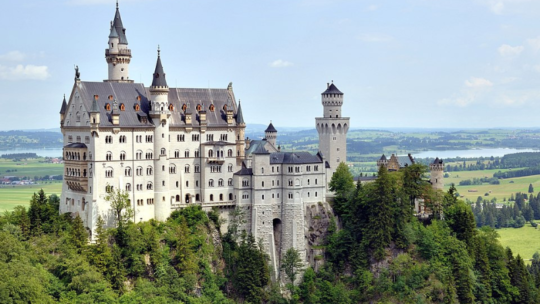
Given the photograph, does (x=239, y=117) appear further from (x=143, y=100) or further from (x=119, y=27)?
(x=119, y=27)

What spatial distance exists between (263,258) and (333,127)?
28278 millimetres

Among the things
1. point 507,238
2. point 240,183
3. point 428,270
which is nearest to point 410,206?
point 428,270

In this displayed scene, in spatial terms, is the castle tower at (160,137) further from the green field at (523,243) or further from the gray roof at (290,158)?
the green field at (523,243)

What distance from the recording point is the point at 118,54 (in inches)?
4326

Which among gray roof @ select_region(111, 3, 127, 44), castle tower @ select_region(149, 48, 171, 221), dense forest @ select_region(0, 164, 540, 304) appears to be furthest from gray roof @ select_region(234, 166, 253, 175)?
gray roof @ select_region(111, 3, 127, 44)

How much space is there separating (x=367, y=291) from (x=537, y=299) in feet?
92.7

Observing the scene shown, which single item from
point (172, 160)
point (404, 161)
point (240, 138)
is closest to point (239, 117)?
point (240, 138)

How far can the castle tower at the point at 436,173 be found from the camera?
4796 inches

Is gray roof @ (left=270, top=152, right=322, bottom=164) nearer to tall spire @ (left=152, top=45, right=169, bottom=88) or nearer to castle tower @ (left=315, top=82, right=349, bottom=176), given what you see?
castle tower @ (left=315, top=82, right=349, bottom=176)

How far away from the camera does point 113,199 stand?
328ft

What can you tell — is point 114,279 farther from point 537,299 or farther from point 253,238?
point 537,299

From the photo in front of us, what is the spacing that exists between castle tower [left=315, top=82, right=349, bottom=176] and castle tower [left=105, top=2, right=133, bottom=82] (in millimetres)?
32161

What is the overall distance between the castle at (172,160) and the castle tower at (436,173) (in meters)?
16.2

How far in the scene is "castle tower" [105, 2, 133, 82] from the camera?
110 meters
